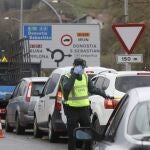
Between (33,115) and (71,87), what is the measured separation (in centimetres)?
750

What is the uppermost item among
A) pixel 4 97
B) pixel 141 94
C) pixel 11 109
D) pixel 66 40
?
pixel 66 40

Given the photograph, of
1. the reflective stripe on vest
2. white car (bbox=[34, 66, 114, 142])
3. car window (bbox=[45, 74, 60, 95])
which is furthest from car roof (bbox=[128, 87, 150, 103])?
car window (bbox=[45, 74, 60, 95])

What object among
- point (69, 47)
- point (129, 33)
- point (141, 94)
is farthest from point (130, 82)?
point (69, 47)

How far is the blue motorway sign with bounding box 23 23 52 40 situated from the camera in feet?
140

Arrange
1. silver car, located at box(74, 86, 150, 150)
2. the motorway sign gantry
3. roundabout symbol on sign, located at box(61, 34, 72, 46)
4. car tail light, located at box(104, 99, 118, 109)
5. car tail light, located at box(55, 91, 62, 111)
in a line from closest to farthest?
silver car, located at box(74, 86, 150, 150) < car tail light, located at box(104, 99, 118, 109) < car tail light, located at box(55, 91, 62, 111) < the motorway sign gantry < roundabout symbol on sign, located at box(61, 34, 72, 46)

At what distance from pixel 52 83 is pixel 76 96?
14.1 feet

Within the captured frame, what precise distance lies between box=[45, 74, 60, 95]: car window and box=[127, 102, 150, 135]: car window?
11.4 metres

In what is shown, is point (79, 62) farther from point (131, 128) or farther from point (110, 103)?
point (131, 128)

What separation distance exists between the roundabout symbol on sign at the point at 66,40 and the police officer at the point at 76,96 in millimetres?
28327

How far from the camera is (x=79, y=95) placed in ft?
44.2

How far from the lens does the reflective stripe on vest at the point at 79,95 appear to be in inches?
526

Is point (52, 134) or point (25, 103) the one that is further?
point (25, 103)

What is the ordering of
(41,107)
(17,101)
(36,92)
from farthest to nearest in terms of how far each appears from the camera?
1. (17,101)
2. (36,92)
3. (41,107)

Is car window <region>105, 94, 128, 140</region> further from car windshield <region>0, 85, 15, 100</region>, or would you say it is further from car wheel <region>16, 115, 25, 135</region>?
car windshield <region>0, 85, 15, 100</region>
